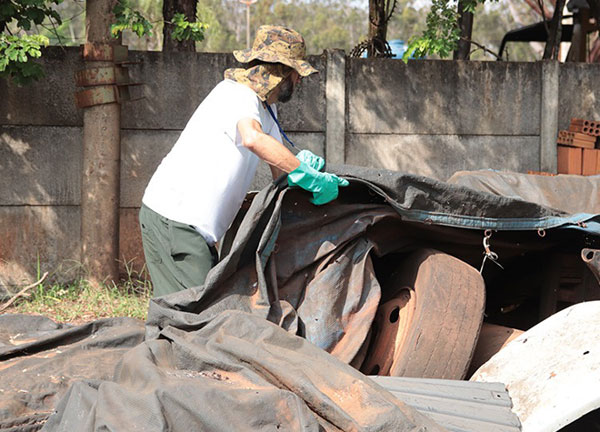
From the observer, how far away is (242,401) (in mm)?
2238

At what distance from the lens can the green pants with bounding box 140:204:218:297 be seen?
3.48 meters

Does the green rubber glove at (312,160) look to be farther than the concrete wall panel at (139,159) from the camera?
No

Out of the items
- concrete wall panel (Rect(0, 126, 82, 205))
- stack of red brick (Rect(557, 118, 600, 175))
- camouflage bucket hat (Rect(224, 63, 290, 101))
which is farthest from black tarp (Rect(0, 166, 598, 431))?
stack of red brick (Rect(557, 118, 600, 175))

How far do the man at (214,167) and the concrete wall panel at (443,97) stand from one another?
2.56 m

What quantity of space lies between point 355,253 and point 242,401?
3.68 ft

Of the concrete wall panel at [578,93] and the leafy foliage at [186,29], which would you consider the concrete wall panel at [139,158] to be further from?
the concrete wall panel at [578,93]

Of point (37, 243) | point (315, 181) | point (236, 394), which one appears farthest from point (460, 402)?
point (37, 243)

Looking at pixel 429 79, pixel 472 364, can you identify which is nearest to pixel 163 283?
pixel 472 364

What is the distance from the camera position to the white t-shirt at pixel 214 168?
3457 millimetres

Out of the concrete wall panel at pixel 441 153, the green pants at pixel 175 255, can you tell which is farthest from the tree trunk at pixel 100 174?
the green pants at pixel 175 255

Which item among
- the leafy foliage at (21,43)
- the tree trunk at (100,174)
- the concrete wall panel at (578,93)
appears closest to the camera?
the leafy foliage at (21,43)

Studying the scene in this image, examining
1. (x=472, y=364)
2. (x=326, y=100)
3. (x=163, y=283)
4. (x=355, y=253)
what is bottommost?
(x=472, y=364)

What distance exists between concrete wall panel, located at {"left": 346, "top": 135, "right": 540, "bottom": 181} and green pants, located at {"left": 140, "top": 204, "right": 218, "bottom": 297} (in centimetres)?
273

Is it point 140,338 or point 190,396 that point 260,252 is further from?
point 190,396
